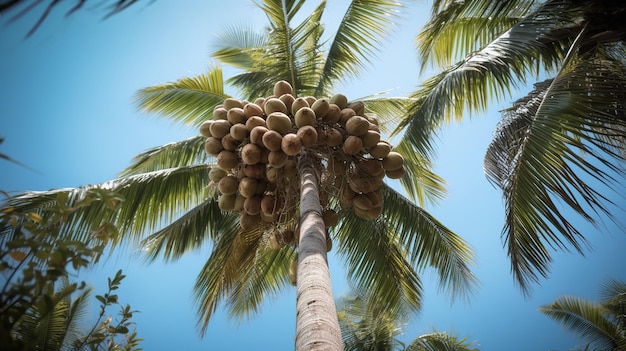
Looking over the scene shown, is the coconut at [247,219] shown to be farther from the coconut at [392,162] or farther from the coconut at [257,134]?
the coconut at [392,162]

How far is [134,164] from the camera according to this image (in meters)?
5.26

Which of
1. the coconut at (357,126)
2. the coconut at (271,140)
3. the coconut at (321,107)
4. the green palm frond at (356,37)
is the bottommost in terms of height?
the coconut at (271,140)

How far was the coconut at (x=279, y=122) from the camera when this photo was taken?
3.24 metres

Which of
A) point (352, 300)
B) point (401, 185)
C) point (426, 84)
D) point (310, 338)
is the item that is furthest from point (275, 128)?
point (352, 300)

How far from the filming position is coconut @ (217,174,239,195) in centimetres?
355

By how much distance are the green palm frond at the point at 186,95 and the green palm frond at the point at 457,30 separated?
3.02 m

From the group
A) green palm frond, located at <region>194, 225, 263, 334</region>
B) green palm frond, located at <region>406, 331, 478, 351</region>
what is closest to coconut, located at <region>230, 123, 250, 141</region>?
green palm frond, located at <region>194, 225, 263, 334</region>

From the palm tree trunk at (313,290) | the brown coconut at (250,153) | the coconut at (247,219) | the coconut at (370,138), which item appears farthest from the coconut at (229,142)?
the coconut at (370,138)

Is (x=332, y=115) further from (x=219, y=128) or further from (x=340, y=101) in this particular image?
(x=219, y=128)

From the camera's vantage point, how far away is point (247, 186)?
11.2 ft

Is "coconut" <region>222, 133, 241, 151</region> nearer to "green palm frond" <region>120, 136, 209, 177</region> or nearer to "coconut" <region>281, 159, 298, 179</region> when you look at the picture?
"coconut" <region>281, 159, 298, 179</region>

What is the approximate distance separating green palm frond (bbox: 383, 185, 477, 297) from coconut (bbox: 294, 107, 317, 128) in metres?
2.33

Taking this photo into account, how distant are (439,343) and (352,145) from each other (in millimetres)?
6147

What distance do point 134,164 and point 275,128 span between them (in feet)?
9.28
